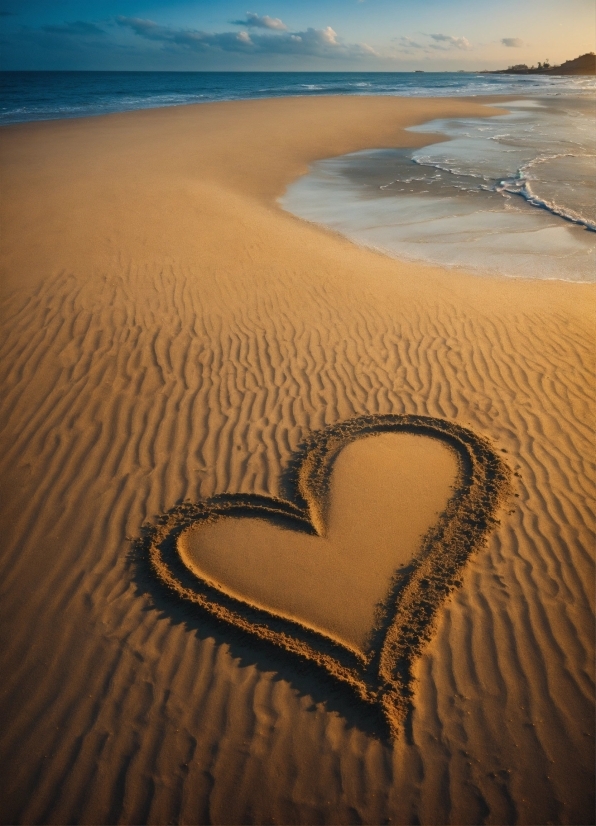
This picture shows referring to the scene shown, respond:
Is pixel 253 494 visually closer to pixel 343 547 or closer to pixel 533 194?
pixel 343 547

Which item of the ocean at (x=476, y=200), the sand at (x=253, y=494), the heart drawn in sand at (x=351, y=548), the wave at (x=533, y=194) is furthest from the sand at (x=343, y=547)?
the wave at (x=533, y=194)

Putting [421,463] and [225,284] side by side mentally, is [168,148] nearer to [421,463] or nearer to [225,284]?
[225,284]

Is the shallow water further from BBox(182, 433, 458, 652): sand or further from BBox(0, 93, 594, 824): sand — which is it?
BBox(182, 433, 458, 652): sand

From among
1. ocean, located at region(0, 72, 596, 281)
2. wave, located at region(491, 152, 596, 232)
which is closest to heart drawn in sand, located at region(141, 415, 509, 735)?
ocean, located at region(0, 72, 596, 281)

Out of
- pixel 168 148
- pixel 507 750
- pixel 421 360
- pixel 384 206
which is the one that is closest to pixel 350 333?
pixel 421 360

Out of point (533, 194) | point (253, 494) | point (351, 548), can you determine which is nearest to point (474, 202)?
point (533, 194)

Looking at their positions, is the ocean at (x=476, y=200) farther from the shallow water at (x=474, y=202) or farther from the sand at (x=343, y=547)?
the sand at (x=343, y=547)
